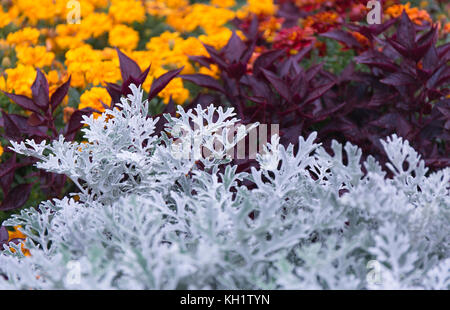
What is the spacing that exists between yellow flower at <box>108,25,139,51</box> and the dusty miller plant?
1.22 metres

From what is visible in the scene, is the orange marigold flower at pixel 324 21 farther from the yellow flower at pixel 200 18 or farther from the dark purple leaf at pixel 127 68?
the dark purple leaf at pixel 127 68

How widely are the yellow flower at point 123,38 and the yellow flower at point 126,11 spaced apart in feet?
0.62

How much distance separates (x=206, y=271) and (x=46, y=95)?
101 centimetres

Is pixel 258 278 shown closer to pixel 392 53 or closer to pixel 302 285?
pixel 302 285

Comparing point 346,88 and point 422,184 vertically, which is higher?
point 346,88

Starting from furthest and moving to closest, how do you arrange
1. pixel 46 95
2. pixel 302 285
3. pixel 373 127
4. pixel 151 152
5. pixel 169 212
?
pixel 373 127 < pixel 46 95 < pixel 151 152 < pixel 169 212 < pixel 302 285

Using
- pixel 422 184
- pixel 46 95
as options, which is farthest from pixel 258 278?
pixel 46 95

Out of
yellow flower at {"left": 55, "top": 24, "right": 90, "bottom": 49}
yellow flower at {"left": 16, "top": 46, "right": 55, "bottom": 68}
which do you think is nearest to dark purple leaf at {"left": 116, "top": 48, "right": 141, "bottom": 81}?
yellow flower at {"left": 16, "top": 46, "right": 55, "bottom": 68}

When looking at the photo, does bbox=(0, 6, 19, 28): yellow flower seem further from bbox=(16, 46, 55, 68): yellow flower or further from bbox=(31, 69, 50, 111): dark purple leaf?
bbox=(31, 69, 50, 111): dark purple leaf

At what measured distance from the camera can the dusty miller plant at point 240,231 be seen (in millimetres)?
1022

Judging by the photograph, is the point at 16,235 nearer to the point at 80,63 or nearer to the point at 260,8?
Answer: the point at 80,63

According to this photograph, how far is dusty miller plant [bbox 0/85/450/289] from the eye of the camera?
40.3 inches

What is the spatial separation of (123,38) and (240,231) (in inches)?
69.2

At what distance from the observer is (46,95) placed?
5.78 feet
